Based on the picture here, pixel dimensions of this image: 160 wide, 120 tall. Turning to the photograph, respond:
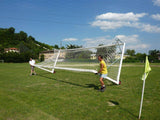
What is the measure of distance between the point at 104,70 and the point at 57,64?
9.11 meters

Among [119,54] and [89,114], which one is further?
[119,54]

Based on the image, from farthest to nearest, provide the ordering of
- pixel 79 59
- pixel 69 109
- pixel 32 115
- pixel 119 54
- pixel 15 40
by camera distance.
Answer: pixel 15 40 → pixel 79 59 → pixel 119 54 → pixel 69 109 → pixel 32 115

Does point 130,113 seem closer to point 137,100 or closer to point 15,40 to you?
point 137,100

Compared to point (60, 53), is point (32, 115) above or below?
below

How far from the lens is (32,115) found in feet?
15.1

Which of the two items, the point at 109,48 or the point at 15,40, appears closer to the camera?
the point at 109,48

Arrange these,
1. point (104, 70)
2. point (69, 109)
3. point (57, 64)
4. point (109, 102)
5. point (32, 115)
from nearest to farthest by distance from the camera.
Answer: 1. point (32, 115)
2. point (69, 109)
3. point (109, 102)
4. point (104, 70)
5. point (57, 64)

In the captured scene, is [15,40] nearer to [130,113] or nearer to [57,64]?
[57,64]

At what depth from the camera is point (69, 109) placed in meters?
5.10

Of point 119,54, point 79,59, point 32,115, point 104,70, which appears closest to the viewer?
point 32,115

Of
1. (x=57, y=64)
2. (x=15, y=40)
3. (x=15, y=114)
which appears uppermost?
(x=15, y=40)

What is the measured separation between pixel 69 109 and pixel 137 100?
3.14 m

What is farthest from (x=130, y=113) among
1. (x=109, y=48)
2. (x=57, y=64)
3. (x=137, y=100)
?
(x=57, y=64)

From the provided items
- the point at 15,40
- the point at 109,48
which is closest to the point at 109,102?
the point at 109,48
